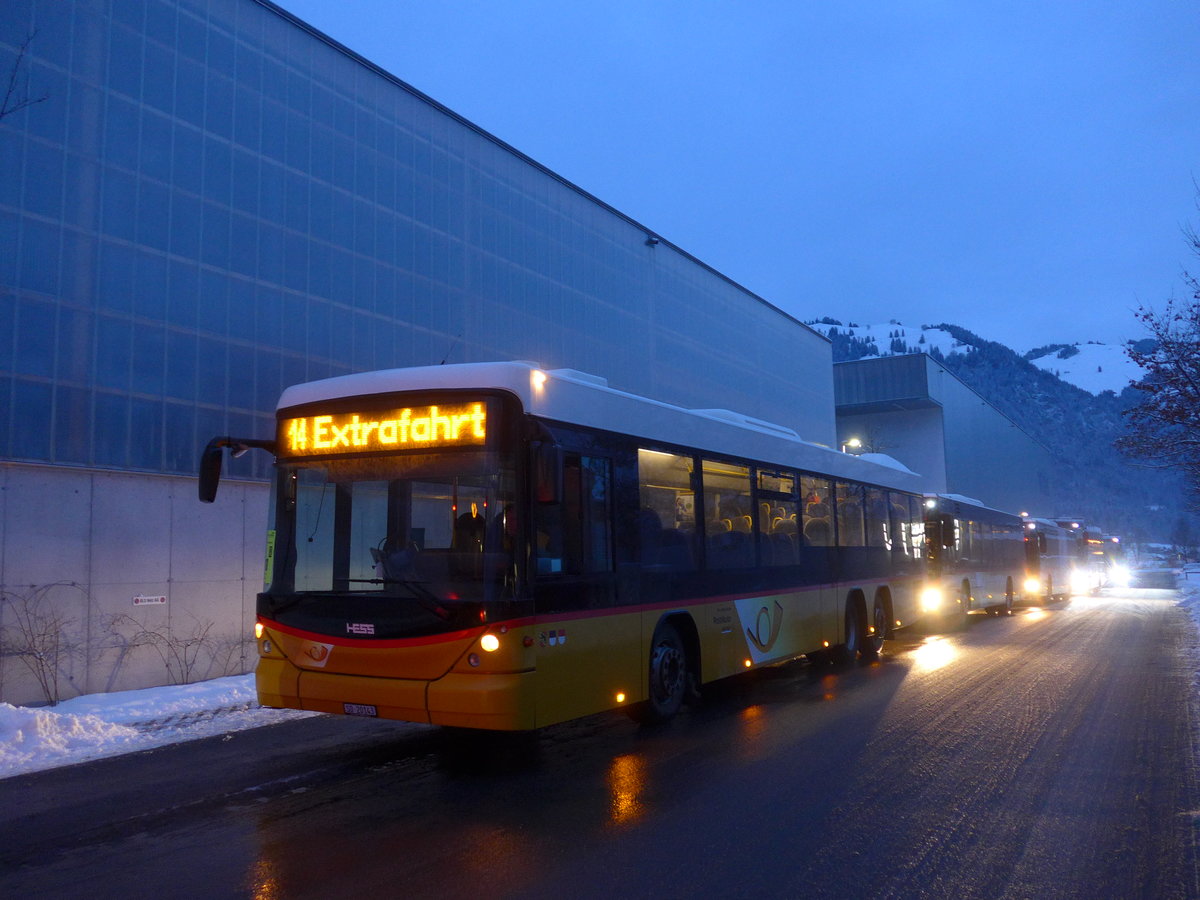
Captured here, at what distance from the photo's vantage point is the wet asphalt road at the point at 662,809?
471cm

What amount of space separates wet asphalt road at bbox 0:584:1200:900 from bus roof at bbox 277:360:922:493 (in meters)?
2.86

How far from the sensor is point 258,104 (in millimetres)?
14719

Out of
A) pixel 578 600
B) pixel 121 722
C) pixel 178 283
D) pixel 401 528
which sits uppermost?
pixel 178 283

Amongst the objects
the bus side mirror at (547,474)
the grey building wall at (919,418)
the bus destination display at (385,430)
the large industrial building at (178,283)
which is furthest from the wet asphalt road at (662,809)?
the grey building wall at (919,418)

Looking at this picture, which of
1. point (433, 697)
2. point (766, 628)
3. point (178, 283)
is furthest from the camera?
point (178, 283)

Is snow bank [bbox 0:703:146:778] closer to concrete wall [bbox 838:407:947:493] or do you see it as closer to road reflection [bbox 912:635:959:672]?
road reflection [bbox 912:635:959:672]

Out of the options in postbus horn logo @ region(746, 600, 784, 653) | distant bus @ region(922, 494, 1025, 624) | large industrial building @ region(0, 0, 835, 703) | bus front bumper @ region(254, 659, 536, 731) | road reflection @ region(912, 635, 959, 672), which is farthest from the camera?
distant bus @ region(922, 494, 1025, 624)

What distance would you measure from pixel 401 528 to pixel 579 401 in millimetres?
1875

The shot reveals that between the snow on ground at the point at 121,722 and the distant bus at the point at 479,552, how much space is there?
2486mm

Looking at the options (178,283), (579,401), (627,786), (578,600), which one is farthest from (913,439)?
(627,786)

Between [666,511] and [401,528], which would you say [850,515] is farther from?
[401,528]

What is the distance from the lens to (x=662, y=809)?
5.95 meters

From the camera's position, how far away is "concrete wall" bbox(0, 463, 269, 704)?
1104 centimetres

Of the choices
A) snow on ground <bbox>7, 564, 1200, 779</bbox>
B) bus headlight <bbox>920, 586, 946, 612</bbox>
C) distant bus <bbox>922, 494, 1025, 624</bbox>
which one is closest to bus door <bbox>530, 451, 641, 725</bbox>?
snow on ground <bbox>7, 564, 1200, 779</bbox>
